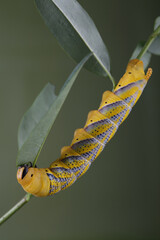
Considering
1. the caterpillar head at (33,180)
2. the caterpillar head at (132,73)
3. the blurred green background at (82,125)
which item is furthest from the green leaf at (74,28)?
the blurred green background at (82,125)

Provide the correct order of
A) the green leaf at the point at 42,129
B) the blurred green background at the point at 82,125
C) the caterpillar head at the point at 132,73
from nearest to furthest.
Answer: the green leaf at the point at 42,129, the caterpillar head at the point at 132,73, the blurred green background at the point at 82,125

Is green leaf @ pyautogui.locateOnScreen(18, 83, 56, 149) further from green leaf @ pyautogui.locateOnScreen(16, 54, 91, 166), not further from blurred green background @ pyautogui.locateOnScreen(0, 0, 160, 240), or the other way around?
blurred green background @ pyautogui.locateOnScreen(0, 0, 160, 240)

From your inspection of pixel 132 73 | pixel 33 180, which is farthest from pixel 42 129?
pixel 132 73

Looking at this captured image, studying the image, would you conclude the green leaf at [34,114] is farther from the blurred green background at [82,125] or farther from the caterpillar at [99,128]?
the blurred green background at [82,125]

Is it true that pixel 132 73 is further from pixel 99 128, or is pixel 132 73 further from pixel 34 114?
pixel 34 114

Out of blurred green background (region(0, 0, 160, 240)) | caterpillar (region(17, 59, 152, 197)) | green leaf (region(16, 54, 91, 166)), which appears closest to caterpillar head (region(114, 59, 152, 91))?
caterpillar (region(17, 59, 152, 197))

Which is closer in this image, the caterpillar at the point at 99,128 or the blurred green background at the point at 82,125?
the caterpillar at the point at 99,128
